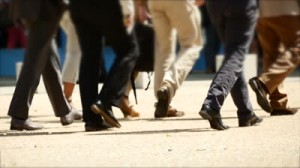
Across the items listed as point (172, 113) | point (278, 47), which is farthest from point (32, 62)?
point (278, 47)

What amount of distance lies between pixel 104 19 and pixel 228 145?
149 cm

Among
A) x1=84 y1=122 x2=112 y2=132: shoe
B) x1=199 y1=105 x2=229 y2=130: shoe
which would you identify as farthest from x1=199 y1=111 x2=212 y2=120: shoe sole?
x1=84 y1=122 x2=112 y2=132: shoe

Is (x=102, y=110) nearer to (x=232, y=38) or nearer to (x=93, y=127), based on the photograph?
(x=93, y=127)

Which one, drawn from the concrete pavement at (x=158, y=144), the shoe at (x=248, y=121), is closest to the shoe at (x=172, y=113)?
the concrete pavement at (x=158, y=144)

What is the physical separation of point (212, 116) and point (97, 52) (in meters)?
0.99

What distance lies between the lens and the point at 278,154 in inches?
241

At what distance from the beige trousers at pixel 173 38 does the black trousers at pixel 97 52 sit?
1.34 m

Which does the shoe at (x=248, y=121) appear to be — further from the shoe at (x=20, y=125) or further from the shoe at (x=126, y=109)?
the shoe at (x=20, y=125)

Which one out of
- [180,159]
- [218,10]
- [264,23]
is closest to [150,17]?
[264,23]

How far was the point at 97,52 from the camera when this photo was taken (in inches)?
302

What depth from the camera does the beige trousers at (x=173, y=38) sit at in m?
9.02

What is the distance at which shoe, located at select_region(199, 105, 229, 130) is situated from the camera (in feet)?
24.6

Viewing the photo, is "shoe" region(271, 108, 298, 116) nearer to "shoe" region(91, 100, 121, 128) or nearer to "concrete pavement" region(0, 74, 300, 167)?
"concrete pavement" region(0, 74, 300, 167)

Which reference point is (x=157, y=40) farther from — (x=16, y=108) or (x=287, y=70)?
(x=16, y=108)
